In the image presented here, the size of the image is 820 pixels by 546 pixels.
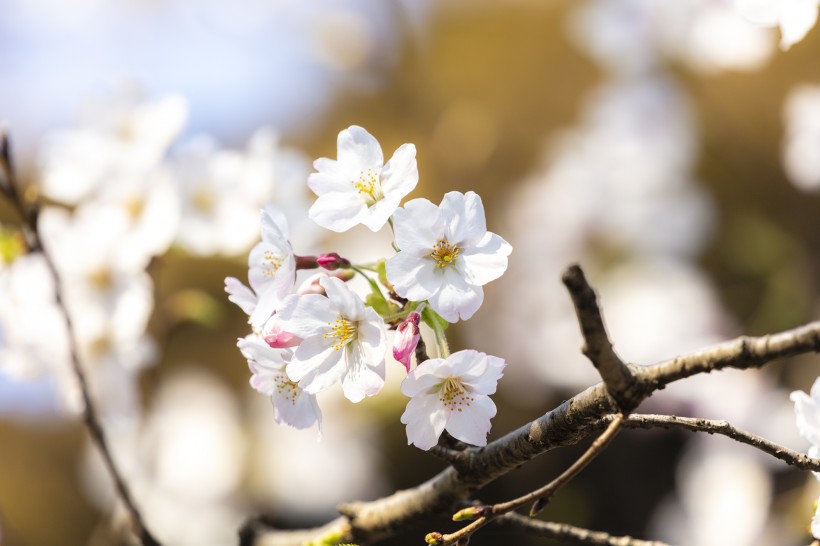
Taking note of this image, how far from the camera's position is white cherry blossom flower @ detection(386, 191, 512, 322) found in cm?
37

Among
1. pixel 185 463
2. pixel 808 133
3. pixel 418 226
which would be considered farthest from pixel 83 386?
pixel 808 133

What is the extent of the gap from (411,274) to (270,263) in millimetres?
102

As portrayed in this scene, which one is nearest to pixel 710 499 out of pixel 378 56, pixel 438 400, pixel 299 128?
pixel 438 400

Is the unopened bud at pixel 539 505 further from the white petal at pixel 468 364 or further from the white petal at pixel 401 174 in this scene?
the white petal at pixel 401 174

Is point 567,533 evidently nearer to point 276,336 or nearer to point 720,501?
point 276,336

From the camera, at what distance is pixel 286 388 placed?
0.41 m

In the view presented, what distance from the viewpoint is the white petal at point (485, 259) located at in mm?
369

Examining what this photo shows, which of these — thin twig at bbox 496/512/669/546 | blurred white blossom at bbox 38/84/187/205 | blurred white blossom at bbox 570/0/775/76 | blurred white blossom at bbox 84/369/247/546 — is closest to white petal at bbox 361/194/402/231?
thin twig at bbox 496/512/669/546

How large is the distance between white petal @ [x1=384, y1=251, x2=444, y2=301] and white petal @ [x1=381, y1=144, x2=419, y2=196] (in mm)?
36

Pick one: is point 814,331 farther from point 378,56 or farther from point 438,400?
point 378,56

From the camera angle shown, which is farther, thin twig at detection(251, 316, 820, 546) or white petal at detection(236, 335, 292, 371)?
white petal at detection(236, 335, 292, 371)

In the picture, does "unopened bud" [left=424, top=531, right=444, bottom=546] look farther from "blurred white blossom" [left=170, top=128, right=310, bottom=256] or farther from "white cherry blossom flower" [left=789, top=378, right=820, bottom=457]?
"blurred white blossom" [left=170, top=128, right=310, bottom=256]

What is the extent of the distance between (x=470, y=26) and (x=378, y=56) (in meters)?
0.34

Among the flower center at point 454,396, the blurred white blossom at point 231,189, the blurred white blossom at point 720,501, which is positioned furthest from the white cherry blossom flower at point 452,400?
the blurred white blossom at point 720,501
